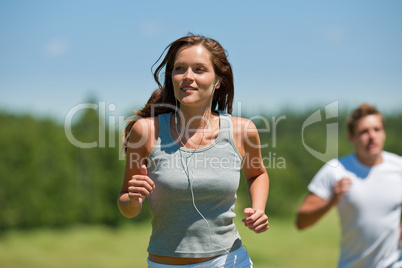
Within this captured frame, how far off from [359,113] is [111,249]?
564 inches

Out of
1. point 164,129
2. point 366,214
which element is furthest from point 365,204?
point 164,129

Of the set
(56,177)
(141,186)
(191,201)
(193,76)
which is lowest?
(56,177)

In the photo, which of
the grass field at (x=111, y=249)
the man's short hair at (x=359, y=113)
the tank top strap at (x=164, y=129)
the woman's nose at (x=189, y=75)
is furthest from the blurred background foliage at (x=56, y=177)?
the woman's nose at (x=189, y=75)

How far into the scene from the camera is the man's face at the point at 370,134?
3139mm

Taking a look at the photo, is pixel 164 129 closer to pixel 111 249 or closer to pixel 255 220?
pixel 255 220

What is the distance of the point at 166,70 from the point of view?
2695 mm

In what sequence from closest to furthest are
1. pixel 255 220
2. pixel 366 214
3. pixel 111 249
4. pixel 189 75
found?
pixel 255 220 < pixel 189 75 < pixel 366 214 < pixel 111 249

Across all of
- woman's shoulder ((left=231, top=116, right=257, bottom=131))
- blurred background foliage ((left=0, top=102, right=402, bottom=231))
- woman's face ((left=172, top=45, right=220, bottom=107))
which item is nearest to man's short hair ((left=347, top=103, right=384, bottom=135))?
woman's shoulder ((left=231, top=116, right=257, bottom=131))

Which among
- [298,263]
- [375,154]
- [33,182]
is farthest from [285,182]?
[375,154]

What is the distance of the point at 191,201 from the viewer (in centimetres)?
233

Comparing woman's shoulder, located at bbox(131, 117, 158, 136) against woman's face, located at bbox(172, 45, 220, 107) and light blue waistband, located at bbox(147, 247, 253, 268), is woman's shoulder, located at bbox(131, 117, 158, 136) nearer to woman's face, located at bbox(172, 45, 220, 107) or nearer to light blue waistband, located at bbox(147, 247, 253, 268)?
woman's face, located at bbox(172, 45, 220, 107)

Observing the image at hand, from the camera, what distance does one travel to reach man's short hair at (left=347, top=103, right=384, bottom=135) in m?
3.20

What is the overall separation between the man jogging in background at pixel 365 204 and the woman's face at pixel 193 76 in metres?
1.12

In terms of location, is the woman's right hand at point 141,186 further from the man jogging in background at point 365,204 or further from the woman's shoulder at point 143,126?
the man jogging in background at point 365,204
